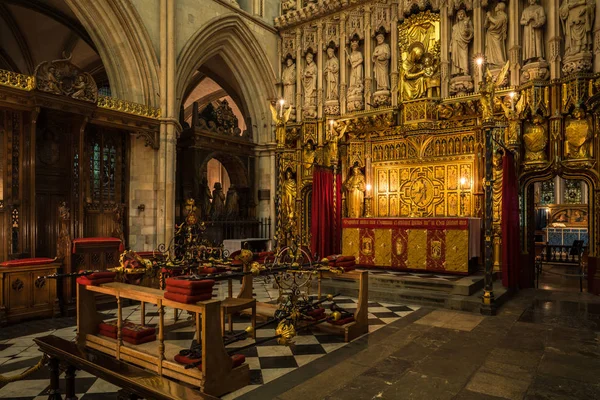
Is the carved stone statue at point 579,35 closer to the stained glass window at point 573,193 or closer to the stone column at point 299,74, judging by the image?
the stone column at point 299,74

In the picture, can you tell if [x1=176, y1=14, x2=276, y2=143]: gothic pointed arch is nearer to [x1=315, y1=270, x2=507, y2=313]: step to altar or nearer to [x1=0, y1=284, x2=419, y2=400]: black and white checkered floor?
[x1=315, y1=270, x2=507, y2=313]: step to altar

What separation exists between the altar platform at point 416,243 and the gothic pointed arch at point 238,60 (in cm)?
581

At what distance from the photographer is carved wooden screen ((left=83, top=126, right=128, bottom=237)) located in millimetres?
9312

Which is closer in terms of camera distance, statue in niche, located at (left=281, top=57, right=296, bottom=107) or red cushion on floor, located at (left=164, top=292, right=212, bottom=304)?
red cushion on floor, located at (left=164, top=292, right=212, bottom=304)

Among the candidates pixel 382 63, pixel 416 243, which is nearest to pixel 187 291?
pixel 416 243

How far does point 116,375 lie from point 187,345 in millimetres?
3197

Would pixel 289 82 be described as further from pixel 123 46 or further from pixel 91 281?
pixel 91 281

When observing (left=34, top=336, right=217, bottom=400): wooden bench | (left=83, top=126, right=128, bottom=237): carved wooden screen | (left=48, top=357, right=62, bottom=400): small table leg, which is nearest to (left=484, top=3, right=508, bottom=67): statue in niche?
(left=83, top=126, right=128, bottom=237): carved wooden screen

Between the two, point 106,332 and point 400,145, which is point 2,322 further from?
point 400,145

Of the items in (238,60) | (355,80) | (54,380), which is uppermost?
(238,60)

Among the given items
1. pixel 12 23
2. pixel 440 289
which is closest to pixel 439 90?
pixel 440 289

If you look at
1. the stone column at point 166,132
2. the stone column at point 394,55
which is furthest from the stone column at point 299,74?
the stone column at point 166,132

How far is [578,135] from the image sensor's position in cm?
847

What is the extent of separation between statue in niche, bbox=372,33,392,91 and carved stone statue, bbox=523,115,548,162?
380cm
